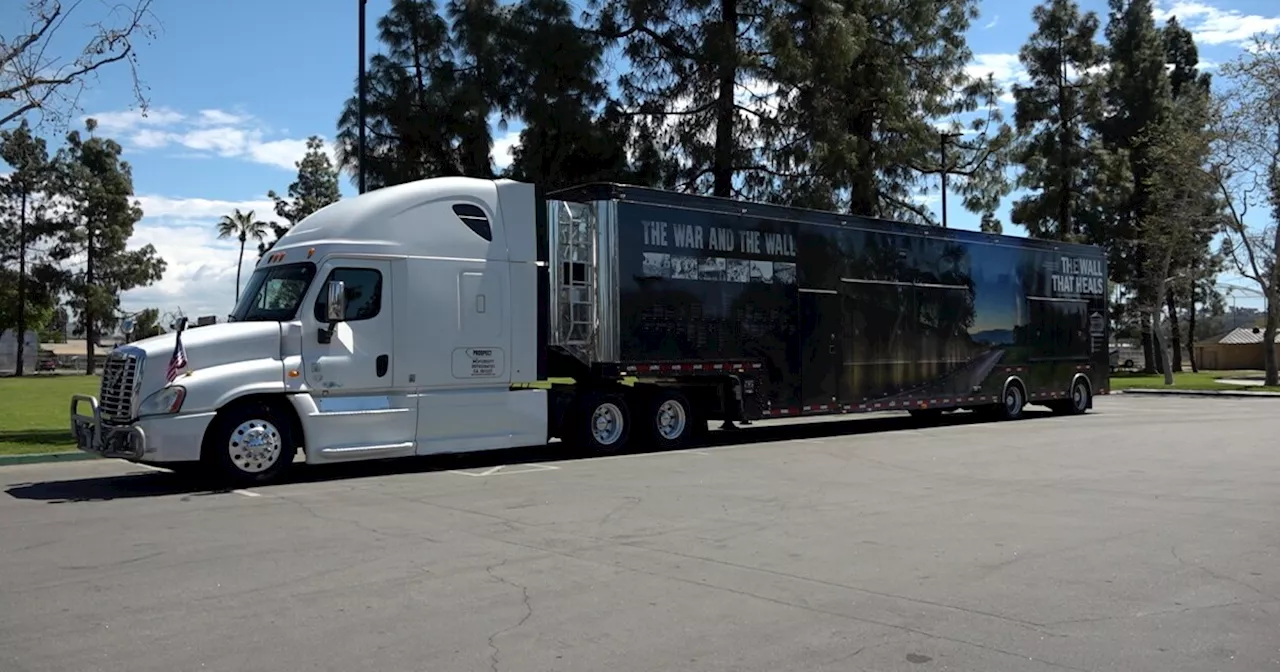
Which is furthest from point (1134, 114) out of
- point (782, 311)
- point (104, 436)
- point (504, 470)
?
point (104, 436)

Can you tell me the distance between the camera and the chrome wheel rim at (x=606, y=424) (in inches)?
600

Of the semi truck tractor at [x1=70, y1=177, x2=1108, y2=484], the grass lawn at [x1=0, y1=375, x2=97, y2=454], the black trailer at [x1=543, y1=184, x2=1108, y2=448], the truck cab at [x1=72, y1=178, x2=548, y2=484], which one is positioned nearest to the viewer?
the truck cab at [x1=72, y1=178, x2=548, y2=484]

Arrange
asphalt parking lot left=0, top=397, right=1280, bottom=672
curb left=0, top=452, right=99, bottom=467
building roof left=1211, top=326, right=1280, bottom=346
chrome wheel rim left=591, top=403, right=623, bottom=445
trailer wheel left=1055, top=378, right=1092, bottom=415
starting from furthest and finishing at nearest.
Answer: building roof left=1211, top=326, right=1280, bottom=346 → trailer wheel left=1055, top=378, right=1092, bottom=415 → chrome wheel rim left=591, top=403, right=623, bottom=445 → curb left=0, top=452, right=99, bottom=467 → asphalt parking lot left=0, top=397, right=1280, bottom=672

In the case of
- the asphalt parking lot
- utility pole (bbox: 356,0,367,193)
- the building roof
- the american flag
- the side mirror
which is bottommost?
the asphalt parking lot

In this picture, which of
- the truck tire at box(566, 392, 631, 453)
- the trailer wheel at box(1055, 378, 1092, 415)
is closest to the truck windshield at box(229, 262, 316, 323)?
the truck tire at box(566, 392, 631, 453)

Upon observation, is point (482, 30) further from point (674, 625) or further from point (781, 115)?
point (674, 625)

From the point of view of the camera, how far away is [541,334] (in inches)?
580

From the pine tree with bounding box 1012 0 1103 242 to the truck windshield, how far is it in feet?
133

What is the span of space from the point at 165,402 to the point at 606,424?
616 centimetres

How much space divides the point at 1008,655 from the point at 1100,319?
20.9 meters

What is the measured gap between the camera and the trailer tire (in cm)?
2198

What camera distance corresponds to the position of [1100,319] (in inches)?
959

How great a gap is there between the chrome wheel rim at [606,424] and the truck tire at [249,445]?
14.7ft

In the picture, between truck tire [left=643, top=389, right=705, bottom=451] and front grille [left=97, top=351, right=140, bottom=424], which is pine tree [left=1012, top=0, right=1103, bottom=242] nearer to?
truck tire [left=643, top=389, right=705, bottom=451]
